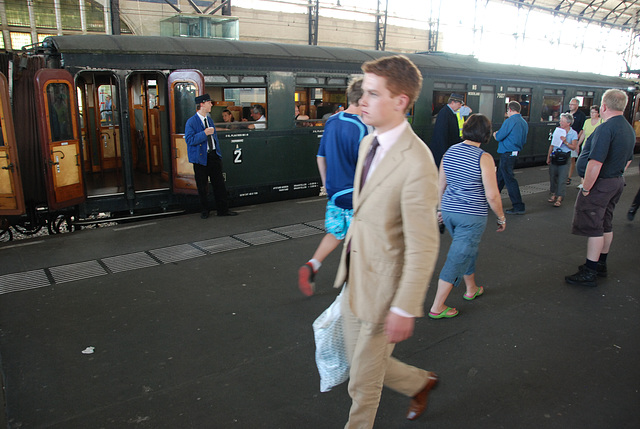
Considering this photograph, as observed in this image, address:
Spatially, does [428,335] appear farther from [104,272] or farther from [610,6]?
[610,6]

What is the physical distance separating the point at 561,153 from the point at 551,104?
273 inches

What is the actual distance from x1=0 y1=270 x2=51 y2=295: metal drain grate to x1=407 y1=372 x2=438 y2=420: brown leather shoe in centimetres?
396

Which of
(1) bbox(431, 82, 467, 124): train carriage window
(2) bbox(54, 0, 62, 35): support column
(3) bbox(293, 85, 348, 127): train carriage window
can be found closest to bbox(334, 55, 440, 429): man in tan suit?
(3) bbox(293, 85, 348, 127): train carriage window

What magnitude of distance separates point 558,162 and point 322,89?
447 centimetres

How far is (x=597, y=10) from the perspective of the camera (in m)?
31.2

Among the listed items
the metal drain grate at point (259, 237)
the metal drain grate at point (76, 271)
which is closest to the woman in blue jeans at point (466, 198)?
the metal drain grate at point (259, 237)

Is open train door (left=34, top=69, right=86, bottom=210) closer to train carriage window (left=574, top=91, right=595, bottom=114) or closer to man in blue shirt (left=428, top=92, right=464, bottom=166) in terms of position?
man in blue shirt (left=428, top=92, right=464, bottom=166)

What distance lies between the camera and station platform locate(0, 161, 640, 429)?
296 cm

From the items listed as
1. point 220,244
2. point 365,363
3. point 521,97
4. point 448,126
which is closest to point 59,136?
point 220,244

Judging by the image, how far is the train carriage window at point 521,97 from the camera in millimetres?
12844

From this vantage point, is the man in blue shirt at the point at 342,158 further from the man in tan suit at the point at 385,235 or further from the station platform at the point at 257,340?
the man in tan suit at the point at 385,235

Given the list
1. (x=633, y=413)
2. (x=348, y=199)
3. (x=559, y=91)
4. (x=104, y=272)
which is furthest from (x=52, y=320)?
(x=559, y=91)

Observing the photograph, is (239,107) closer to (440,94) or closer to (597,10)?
(440,94)

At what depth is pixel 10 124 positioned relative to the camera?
19.8 ft
